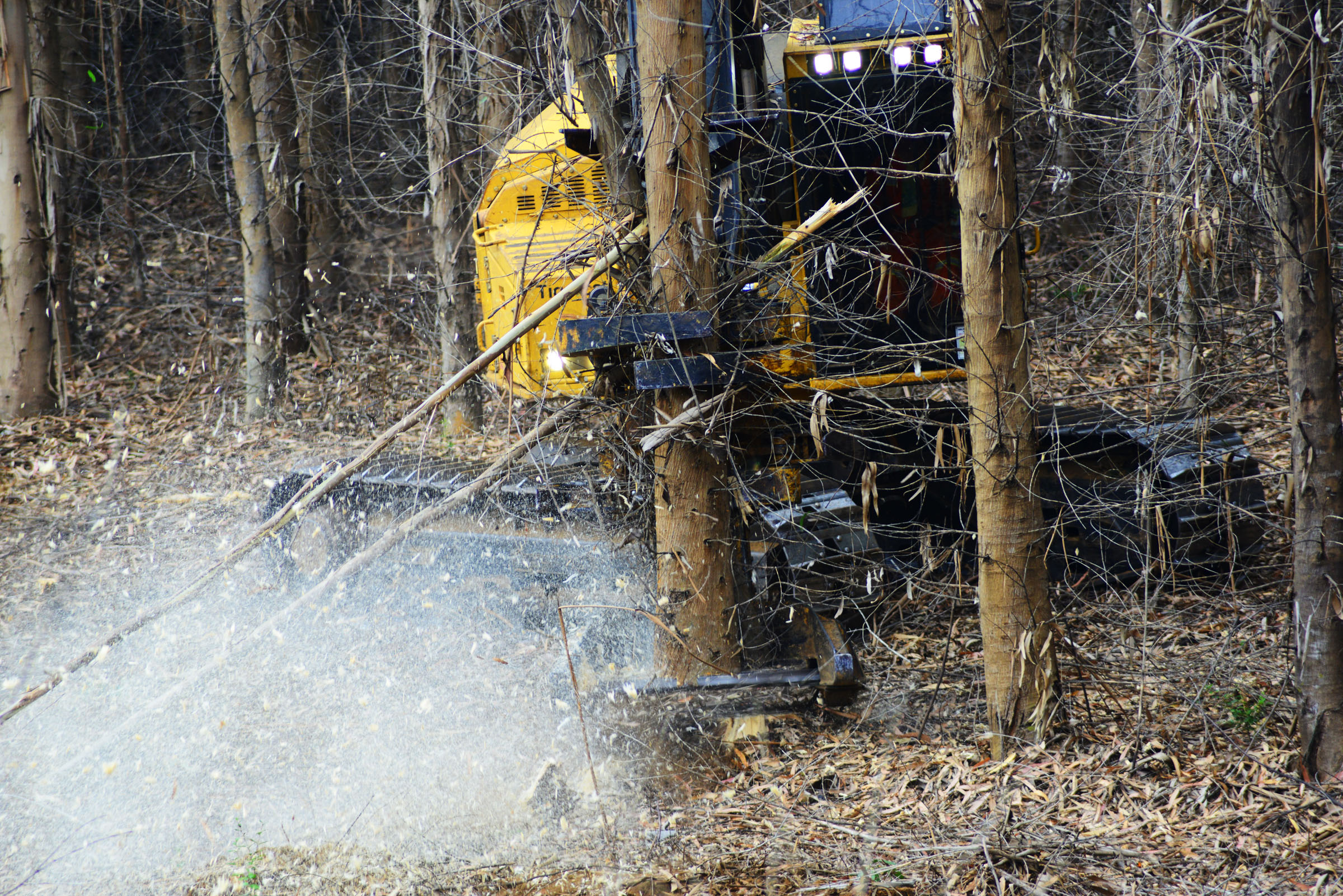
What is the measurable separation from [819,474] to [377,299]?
9.49 metres

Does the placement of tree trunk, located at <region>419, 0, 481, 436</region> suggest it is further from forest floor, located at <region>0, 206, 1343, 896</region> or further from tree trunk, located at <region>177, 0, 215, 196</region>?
tree trunk, located at <region>177, 0, 215, 196</region>

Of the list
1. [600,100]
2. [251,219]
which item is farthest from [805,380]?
[251,219]

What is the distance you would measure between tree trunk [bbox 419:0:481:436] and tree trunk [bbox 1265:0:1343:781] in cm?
759

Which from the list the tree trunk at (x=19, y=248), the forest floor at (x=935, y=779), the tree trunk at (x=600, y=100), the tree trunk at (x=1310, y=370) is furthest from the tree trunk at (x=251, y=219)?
the tree trunk at (x=1310, y=370)

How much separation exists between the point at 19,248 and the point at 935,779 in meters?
10.8

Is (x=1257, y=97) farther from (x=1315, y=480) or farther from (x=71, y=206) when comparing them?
(x=71, y=206)

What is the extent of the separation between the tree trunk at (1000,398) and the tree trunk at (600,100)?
1.58 m

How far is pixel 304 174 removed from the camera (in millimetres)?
14023

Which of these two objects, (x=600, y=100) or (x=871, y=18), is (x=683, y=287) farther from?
(x=871, y=18)

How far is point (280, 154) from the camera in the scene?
12.5 metres

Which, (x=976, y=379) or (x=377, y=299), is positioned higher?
(x=377, y=299)

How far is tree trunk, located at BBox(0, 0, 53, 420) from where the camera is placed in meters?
A: 10.6

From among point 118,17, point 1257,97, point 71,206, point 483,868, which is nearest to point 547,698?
point 483,868

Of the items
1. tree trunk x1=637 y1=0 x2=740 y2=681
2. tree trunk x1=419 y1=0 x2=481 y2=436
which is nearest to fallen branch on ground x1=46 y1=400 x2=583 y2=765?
tree trunk x1=637 y1=0 x2=740 y2=681
